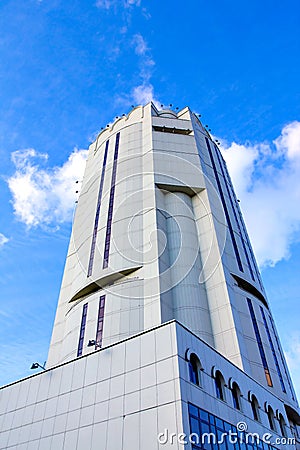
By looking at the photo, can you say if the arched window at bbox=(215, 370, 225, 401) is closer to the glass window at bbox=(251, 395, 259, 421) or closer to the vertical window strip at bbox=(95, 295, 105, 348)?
the glass window at bbox=(251, 395, 259, 421)

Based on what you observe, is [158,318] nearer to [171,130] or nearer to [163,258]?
[163,258]

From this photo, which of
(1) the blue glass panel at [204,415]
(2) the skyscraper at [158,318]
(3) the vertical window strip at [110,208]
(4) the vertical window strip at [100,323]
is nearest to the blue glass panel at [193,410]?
(2) the skyscraper at [158,318]

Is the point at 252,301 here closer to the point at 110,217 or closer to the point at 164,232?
the point at 164,232

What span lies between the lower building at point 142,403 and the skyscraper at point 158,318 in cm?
8

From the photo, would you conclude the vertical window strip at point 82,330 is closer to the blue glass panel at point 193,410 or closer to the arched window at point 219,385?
Result: the arched window at point 219,385

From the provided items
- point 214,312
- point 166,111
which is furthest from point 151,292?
point 166,111

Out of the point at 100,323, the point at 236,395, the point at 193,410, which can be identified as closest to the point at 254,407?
the point at 236,395

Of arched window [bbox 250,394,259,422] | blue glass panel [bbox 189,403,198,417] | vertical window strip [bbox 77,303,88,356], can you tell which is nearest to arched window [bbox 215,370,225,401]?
blue glass panel [bbox 189,403,198,417]

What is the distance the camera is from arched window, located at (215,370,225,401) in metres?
25.3

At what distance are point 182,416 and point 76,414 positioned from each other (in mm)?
7750

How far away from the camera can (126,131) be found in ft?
200

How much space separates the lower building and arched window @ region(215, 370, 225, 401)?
7 centimetres

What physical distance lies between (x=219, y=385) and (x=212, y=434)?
15.5ft

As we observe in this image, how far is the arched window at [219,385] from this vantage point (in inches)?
996
